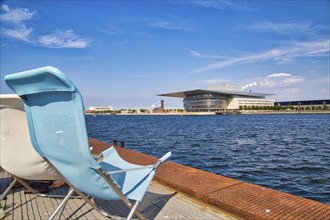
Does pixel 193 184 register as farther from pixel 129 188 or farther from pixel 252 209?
pixel 129 188

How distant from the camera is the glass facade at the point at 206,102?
10619 cm

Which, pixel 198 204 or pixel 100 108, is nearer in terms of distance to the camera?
pixel 198 204

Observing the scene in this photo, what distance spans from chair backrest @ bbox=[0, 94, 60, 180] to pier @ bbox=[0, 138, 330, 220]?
0.57 metres

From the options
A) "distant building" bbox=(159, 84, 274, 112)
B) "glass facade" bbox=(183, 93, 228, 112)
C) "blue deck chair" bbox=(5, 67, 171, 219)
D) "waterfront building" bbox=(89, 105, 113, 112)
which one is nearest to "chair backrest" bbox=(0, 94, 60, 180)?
"blue deck chair" bbox=(5, 67, 171, 219)

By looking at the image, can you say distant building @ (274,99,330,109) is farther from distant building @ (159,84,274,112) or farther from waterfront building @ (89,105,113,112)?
waterfront building @ (89,105,113,112)

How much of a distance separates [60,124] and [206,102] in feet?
347

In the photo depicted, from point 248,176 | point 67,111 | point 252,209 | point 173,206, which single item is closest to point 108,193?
point 67,111

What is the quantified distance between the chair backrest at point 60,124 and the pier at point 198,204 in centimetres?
97

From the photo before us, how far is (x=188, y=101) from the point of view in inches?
4429

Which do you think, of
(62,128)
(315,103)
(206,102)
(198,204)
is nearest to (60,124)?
(62,128)

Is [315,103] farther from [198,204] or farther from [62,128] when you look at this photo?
[62,128]

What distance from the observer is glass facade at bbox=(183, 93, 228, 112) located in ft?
348

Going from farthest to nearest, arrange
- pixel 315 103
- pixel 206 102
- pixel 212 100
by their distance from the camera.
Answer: pixel 315 103 → pixel 212 100 → pixel 206 102

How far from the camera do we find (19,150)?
2.31 m
